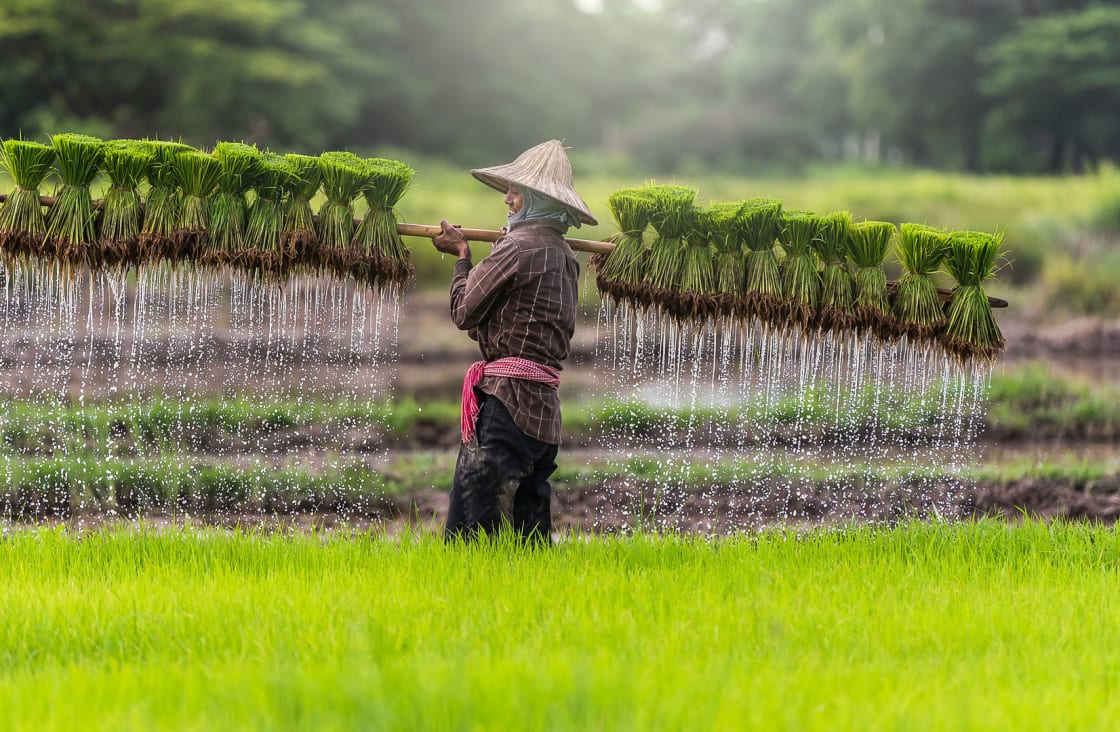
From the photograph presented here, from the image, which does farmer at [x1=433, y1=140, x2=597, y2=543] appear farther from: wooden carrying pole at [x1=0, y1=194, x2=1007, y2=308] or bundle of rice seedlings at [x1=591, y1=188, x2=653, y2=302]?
bundle of rice seedlings at [x1=591, y1=188, x2=653, y2=302]

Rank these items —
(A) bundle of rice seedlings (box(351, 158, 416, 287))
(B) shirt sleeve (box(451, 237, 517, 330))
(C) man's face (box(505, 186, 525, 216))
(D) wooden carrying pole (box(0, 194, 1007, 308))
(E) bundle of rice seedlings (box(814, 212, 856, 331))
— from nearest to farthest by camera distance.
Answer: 1. (B) shirt sleeve (box(451, 237, 517, 330))
2. (C) man's face (box(505, 186, 525, 216))
3. (D) wooden carrying pole (box(0, 194, 1007, 308))
4. (A) bundle of rice seedlings (box(351, 158, 416, 287))
5. (E) bundle of rice seedlings (box(814, 212, 856, 331))

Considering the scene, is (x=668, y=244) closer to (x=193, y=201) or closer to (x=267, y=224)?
(x=267, y=224)

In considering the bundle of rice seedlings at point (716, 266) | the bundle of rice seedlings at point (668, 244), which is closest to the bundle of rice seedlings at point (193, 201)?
the bundle of rice seedlings at point (668, 244)

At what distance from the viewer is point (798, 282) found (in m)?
5.77

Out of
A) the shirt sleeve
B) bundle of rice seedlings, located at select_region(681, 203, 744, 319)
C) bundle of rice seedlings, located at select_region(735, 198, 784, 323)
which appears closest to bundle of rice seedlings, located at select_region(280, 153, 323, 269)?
the shirt sleeve

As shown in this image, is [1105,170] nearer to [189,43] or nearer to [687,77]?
[189,43]

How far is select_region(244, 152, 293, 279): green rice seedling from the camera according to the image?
215 inches

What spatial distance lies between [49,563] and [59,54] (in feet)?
61.1

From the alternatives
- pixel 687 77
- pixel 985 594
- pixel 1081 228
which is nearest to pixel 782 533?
pixel 985 594

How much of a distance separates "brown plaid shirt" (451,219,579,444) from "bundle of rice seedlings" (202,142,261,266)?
1.29 m

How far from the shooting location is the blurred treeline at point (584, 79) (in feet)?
69.2

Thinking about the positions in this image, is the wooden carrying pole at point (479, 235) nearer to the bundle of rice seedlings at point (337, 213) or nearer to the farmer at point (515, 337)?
the bundle of rice seedlings at point (337, 213)

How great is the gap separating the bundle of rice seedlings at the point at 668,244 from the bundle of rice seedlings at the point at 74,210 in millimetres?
2758

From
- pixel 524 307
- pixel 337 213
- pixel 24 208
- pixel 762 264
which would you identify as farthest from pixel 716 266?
pixel 24 208
